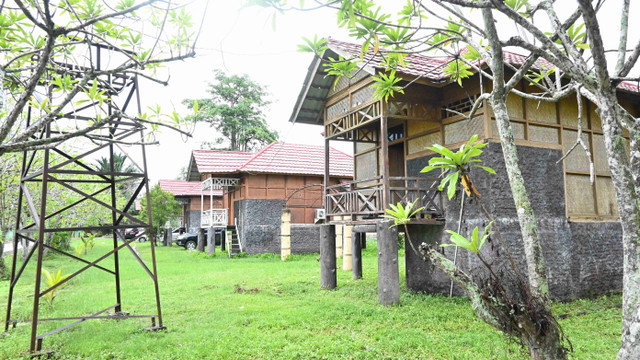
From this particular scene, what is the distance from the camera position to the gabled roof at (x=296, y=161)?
19.2 m

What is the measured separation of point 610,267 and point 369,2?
27.8ft

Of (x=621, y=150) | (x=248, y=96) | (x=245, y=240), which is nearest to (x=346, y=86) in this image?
(x=621, y=150)

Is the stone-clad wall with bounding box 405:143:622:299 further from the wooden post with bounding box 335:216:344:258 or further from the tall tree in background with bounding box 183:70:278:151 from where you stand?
the tall tree in background with bounding box 183:70:278:151

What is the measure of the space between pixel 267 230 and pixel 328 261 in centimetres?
920

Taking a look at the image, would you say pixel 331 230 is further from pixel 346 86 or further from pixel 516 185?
pixel 516 185

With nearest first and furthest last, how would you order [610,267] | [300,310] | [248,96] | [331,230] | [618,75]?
1. [618,75]
2. [300,310]
3. [610,267]
4. [331,230]
5. [248,96]

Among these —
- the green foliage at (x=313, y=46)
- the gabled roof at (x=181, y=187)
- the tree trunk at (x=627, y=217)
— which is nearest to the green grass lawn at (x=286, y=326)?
the tree trunk at (x=627, y=217)

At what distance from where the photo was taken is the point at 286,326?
260 inches

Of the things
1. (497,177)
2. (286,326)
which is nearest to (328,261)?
(286,326)

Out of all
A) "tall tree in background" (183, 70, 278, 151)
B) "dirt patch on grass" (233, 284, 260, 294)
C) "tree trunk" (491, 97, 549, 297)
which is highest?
"tall tree in background" (183, 70, 278, 151)

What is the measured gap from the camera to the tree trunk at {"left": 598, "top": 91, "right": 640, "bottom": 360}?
2865 millimetres

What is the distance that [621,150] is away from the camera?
9.73ft

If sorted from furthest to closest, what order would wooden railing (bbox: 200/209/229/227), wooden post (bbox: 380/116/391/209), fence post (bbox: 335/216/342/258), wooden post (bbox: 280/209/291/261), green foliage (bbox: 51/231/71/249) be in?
green foliage (bbox: 51/231/71/249), wooden railing (bbox: 200/209/229/227), wooden post (bbox: 280/209/291/261), fence post (bbox: 335/216/342/258), wooden post (bbox: 380/116/391/209)

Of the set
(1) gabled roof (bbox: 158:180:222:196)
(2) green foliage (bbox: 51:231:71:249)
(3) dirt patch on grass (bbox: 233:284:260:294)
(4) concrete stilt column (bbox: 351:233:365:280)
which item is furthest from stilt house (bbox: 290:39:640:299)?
(1) gabled roof (bbox: 158:180:222:196)
